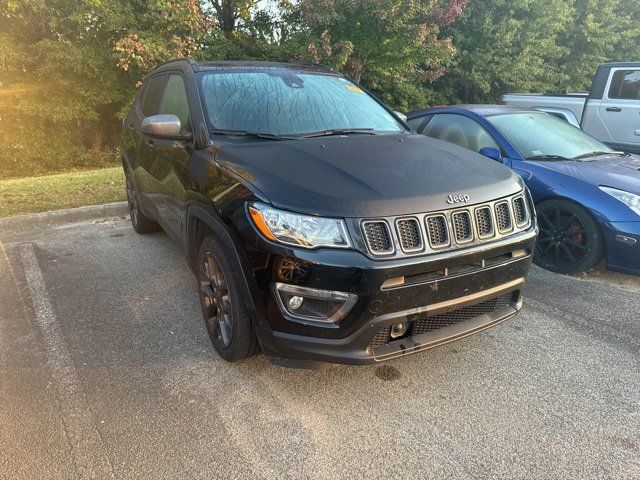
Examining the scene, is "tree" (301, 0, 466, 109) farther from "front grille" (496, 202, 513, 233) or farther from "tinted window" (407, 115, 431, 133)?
"front grille" (496, 202, 513, 233)

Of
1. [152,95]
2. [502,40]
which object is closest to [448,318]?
[152,95]

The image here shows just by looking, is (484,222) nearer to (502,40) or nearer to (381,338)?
(381,338)

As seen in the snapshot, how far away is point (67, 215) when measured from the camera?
6.13 meters

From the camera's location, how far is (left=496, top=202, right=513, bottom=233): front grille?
8.44ft

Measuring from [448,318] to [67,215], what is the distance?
5.43m

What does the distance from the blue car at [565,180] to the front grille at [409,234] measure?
2624mm

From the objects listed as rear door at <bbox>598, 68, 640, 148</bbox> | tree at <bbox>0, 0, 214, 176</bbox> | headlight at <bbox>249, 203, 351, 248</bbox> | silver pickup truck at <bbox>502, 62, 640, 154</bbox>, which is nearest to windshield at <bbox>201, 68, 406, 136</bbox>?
headlight at <bbox>249, 203, 351, 248</bbox>

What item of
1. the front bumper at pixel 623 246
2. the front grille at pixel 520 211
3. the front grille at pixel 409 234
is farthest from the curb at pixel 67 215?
the front bumper at pixel 623 246

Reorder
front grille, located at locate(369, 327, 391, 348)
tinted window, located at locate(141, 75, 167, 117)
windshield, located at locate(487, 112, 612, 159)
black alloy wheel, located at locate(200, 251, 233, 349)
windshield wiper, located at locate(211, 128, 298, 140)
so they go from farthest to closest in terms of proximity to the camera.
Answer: windshield, located at locate(487, 112, 612, 159)
tinted window, located at locate(141, 75, 167, 117)
windshield wiper, located at locate(211, 128, 298, 140)
black alloy wheel, located at locate(200, 251, 233, 349)
front grille, located at locate(369, 327, 391, 348)

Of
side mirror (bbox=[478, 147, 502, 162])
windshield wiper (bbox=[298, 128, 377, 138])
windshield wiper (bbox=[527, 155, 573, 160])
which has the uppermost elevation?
windshield wiper (bbox=[298, 128, 377, 138])

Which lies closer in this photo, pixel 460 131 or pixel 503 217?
pixel 503 217

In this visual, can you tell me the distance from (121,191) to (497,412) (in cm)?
628

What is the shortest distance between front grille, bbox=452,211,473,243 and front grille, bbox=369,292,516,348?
0.38 m

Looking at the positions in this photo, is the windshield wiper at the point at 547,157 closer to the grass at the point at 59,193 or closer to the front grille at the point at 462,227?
the front grille at the point at 462,227
